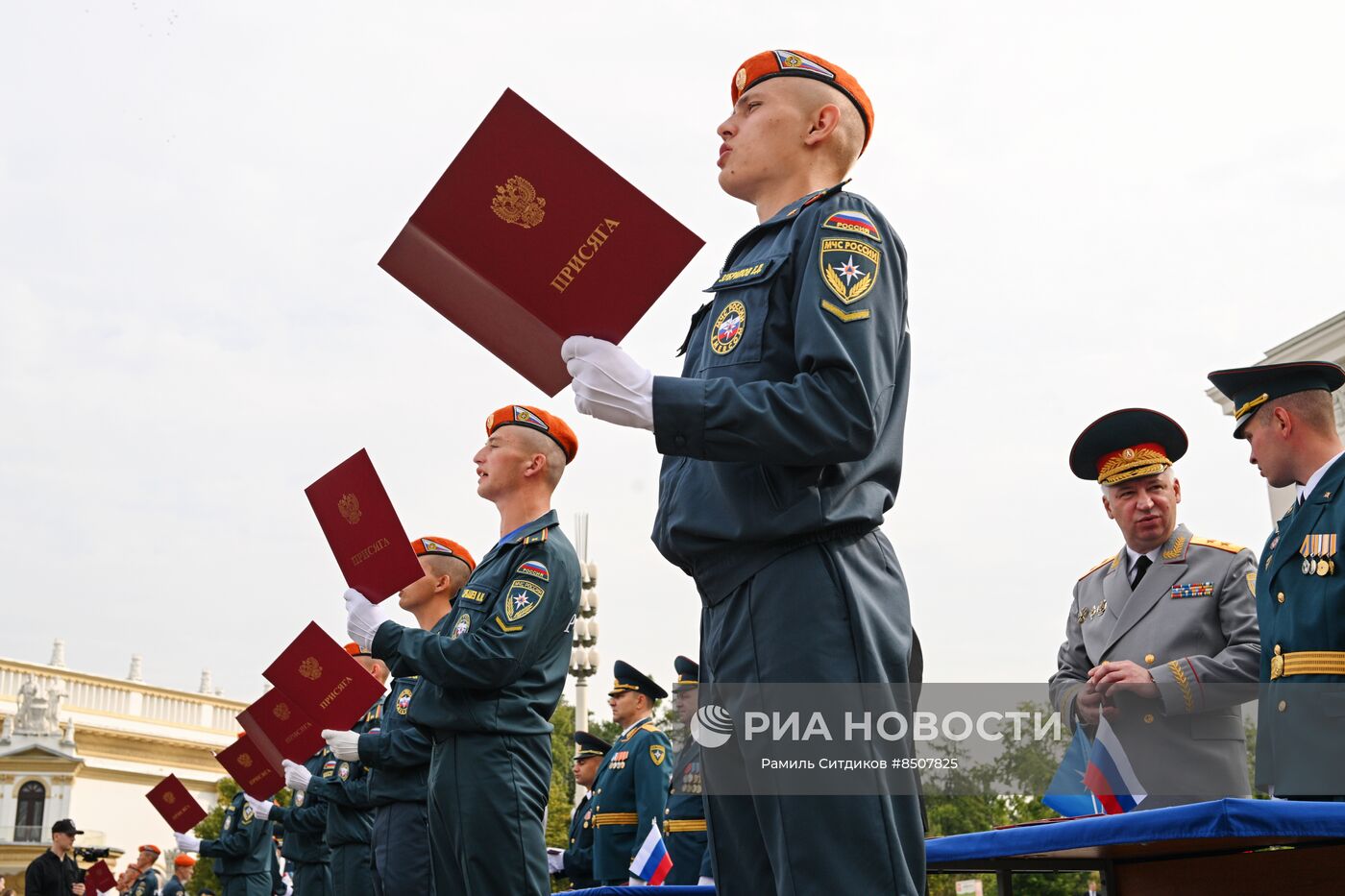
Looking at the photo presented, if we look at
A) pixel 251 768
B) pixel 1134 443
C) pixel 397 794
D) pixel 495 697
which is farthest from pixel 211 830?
pixel 1134 443

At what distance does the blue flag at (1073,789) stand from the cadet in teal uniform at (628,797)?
4397 millimetres

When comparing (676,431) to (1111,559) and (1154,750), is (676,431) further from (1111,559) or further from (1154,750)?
(1111,559)

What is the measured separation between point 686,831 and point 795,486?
5.70m

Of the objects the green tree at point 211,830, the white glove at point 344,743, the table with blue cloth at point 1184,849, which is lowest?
the table with blue cloth at point 1184,849

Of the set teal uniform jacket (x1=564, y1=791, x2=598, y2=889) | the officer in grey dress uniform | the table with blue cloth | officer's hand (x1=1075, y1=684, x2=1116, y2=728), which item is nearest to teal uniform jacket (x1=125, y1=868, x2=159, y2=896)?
teal uniform jacket (x1=564, y1=791, x2=598, y2=889)

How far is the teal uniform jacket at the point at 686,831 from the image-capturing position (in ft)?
24.7

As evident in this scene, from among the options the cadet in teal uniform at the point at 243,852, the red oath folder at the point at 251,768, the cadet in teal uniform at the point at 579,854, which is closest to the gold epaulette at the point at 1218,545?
the cadet in teal uniform at the point at 579,854

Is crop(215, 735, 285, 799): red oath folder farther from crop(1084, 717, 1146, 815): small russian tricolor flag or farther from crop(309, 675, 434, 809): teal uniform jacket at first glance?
Answer: crop(1084, 717, 1146, 815): small russian tricolor flag

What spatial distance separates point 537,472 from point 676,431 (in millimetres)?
2987

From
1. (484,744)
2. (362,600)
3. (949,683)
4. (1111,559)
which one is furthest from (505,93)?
(1111,559)

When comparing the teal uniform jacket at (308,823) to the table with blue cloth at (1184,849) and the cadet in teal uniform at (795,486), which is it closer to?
the table with blue cloth at (1184,849)

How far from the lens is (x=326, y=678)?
659 cm

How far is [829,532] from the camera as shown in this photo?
2.46m

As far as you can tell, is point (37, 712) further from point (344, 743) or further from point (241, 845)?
point (344, 743)
